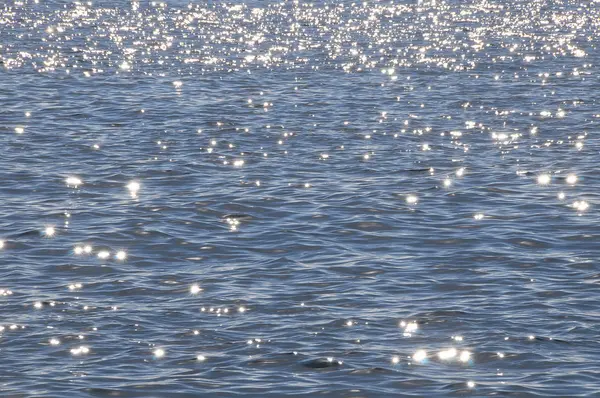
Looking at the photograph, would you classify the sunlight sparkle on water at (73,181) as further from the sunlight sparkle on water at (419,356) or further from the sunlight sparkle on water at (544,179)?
the sunlight sparkle on water at (419,356)

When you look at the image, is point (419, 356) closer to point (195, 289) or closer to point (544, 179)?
point (195, 289)

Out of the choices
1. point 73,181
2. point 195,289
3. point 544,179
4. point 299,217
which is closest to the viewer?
point 195,289

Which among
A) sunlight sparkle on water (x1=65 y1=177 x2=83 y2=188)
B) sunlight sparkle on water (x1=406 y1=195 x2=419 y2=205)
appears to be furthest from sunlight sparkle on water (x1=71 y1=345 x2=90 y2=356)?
sunlight sparkle on water (x1=406 y1=195 x2=419 y2=205)

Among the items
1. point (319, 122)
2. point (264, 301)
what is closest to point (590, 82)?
point (319, 122)

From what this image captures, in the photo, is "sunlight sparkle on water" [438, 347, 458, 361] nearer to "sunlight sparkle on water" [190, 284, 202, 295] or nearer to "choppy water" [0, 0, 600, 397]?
"choppy water" [0, 0, 600, 397]

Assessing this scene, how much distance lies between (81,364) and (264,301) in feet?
16.2

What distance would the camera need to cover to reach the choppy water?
2334cm

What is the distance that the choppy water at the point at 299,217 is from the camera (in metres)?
23.3

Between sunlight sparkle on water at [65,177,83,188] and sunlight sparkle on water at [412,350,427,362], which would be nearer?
sunlight sparkle on water at [412,350,427,362]

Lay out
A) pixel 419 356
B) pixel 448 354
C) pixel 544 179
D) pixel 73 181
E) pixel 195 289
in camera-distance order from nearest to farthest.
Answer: pixel 419 356 → pixel 448 354 → pixel 195 289 → pixel 73 181 → pixel 544 179

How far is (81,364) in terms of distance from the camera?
23109 mm

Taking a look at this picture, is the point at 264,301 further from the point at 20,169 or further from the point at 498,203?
the point at 20,169

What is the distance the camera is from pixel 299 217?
33094 millimetres

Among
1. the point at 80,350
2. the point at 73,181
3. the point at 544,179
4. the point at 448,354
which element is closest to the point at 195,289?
the point at 80,350
